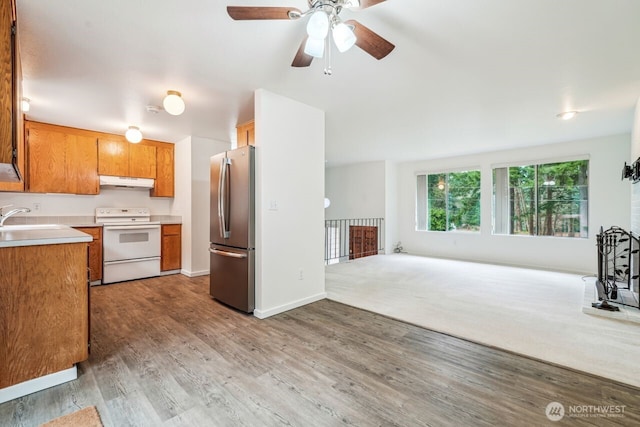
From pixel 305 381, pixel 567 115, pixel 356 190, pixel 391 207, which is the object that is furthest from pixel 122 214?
pixel 567 115

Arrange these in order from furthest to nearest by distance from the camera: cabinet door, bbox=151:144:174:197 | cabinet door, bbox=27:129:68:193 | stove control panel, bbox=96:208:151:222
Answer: cabinet door, bbox=151:144:174:197
stove control panel, bbox=96:208:151:222
cabinet door, bbox=27:129:68:193

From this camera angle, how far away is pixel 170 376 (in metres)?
1.99

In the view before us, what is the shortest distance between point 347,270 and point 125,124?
4.36 metres

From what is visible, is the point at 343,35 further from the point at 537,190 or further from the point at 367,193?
the point at 367,193

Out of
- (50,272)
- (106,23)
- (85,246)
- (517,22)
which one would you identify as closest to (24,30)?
(106,23)

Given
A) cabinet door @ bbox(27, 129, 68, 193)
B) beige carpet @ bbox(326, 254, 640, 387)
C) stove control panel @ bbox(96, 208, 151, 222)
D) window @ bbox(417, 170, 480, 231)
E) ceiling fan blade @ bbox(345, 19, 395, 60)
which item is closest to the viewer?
ceiling fan blade @ bbox(345, 19, 395, 60)

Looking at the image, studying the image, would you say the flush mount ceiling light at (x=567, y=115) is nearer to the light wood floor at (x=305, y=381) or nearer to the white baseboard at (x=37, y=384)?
the light wood floor at (x=305, y=381)

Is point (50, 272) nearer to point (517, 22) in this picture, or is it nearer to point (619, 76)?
point (517, 22)

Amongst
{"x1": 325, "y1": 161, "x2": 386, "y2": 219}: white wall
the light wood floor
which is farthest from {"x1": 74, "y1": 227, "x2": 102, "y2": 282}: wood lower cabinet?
{"x1": 325, "y1": 161, "x2": 386, "y2": 219}: white wall

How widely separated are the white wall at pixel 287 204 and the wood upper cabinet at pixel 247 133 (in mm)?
596

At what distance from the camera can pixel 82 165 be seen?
4395 millimetres

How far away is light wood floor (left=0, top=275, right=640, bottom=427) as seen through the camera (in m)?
1.62

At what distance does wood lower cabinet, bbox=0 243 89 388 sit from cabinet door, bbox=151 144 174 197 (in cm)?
339

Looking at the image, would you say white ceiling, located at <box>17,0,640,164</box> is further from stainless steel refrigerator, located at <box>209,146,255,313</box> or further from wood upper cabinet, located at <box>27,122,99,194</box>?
stainless steel refrigerator, located at <box>209,146,255,313</box>
